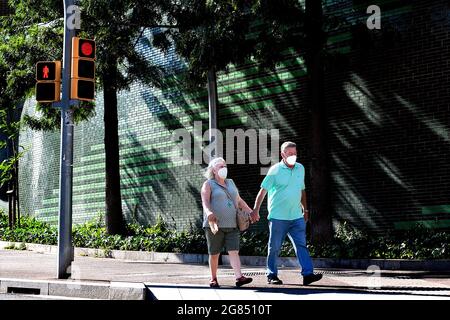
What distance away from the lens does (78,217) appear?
2661cm

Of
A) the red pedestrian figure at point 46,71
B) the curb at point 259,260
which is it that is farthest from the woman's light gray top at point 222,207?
the curb at point 259,260

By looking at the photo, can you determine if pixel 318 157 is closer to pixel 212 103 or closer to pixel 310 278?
pixel 212 103

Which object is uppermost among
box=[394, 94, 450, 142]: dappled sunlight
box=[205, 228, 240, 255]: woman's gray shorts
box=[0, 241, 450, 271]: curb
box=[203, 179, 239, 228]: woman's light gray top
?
box=[394, 94, 450, 142]: dappled sunlight

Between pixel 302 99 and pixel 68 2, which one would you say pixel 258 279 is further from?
pixel 302 99

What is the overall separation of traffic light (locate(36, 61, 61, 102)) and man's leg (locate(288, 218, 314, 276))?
4000 mm

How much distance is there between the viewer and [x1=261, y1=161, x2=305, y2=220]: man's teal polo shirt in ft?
33.7

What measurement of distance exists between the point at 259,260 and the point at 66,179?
5.97 meters

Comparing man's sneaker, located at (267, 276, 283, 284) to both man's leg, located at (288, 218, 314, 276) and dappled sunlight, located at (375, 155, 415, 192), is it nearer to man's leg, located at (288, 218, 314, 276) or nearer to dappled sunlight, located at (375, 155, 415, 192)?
man's leg, located at (288, 218, 314, 276)

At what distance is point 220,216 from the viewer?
9922mm

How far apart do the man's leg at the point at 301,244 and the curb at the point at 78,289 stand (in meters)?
2.19

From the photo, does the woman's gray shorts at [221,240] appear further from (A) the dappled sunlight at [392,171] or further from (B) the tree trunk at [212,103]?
(A) the dappled sunlight at [392,171]

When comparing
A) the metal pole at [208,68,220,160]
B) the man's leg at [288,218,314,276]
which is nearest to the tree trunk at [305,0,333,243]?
the metal pole at [208,68,220,160]

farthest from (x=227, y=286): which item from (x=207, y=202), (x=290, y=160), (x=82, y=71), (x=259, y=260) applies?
(x=259, y=260)
